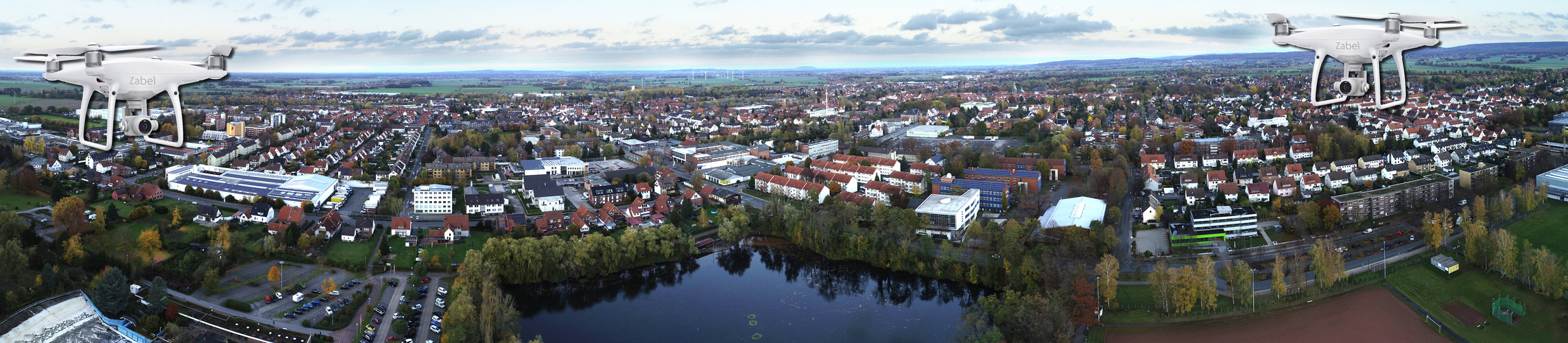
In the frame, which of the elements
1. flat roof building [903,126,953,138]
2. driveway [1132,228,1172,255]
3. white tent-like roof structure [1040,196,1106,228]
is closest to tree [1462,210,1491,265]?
driveway [1132,228,1172,255]

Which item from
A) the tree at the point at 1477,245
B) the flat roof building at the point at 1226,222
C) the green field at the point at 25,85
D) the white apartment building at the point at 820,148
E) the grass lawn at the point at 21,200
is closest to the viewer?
the tree at the point at 1477,245

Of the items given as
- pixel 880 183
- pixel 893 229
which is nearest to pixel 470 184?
pixel 880 183

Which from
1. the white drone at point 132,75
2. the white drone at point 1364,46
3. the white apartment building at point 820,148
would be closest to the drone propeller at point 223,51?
the white drone at point 132,75

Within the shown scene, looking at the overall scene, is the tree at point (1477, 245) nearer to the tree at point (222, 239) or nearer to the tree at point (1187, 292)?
the tree at point (1187, 292)

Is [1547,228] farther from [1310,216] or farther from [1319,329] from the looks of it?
[1319,329]

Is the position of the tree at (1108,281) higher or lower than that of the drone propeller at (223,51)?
lower
